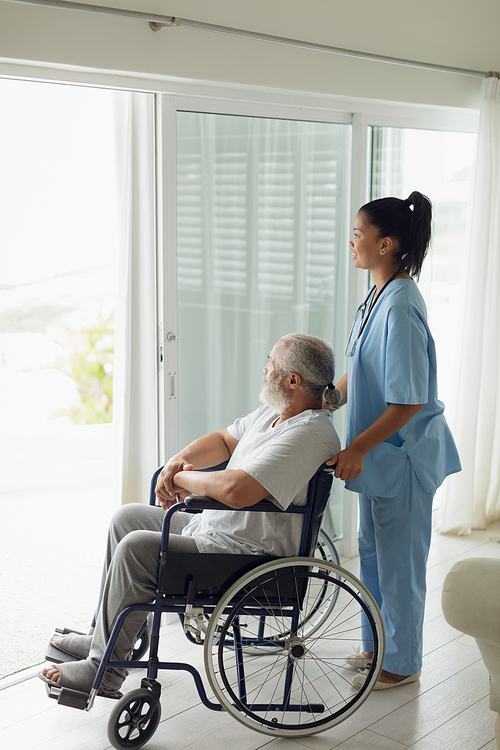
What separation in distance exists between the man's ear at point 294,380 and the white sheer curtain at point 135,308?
887mm

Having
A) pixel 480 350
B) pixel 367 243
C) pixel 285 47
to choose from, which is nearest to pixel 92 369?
pixel 480 350

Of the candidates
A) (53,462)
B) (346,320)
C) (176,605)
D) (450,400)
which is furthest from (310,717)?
(53,462)

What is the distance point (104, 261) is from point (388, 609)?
3.61 m

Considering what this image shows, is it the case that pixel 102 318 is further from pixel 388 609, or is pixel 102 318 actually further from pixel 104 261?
pixel 388 609

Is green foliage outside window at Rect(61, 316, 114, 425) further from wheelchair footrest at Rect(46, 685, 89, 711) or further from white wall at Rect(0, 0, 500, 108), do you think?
wheelchair footrest at Rect(46, 685, 89, 711)

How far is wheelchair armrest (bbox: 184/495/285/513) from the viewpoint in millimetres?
1741

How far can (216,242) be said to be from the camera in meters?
2.68

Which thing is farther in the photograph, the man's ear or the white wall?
the white wall

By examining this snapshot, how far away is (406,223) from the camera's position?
212 centimetres

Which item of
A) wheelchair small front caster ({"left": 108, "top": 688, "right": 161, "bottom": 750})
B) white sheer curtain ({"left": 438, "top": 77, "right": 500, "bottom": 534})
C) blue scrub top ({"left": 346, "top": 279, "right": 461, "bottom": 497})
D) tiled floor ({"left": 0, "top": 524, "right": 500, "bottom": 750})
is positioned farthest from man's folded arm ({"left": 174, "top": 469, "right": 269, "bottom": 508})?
white sheer curtain ({"left": 438, "top": 77, "right": 500, "bottom": 534})

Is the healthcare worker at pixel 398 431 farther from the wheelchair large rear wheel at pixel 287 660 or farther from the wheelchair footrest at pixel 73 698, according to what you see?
the wheelchair footrest at pixel 73 698

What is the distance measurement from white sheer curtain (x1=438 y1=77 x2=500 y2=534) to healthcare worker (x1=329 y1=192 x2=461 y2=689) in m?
1.23

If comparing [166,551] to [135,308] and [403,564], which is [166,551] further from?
[135,308]

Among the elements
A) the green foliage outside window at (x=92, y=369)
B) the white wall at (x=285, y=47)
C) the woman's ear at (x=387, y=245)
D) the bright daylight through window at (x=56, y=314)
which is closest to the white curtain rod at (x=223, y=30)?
the white wall at (x=285, y=47)
